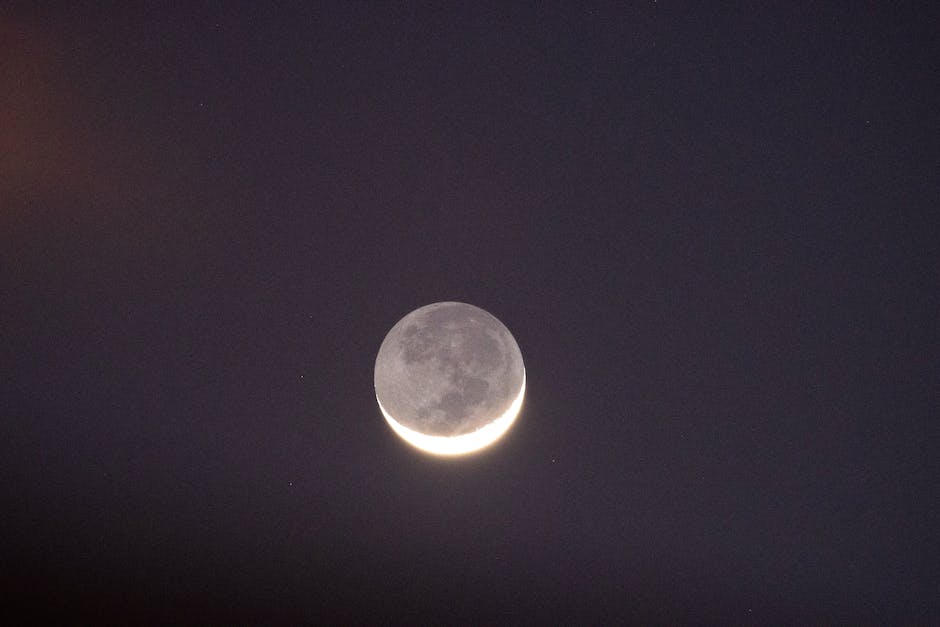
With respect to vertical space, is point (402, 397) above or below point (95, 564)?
above

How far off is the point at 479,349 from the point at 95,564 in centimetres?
491

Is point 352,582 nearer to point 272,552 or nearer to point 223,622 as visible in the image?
point 272,552

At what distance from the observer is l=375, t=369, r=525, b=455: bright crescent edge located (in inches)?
185

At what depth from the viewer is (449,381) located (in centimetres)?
469

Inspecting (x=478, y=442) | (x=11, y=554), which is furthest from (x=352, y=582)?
(x=11, y=554)

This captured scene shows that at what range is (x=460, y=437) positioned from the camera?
15.3 ft

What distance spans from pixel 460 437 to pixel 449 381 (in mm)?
532

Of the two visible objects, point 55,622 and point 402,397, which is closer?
point 402,397

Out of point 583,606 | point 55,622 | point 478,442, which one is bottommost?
point 55,622

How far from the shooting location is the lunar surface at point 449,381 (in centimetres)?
466

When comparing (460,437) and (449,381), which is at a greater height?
(449,381)

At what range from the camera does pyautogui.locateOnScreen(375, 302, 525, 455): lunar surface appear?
466 centimetres

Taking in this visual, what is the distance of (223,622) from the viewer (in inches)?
211

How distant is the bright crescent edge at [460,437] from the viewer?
15.4 ft
